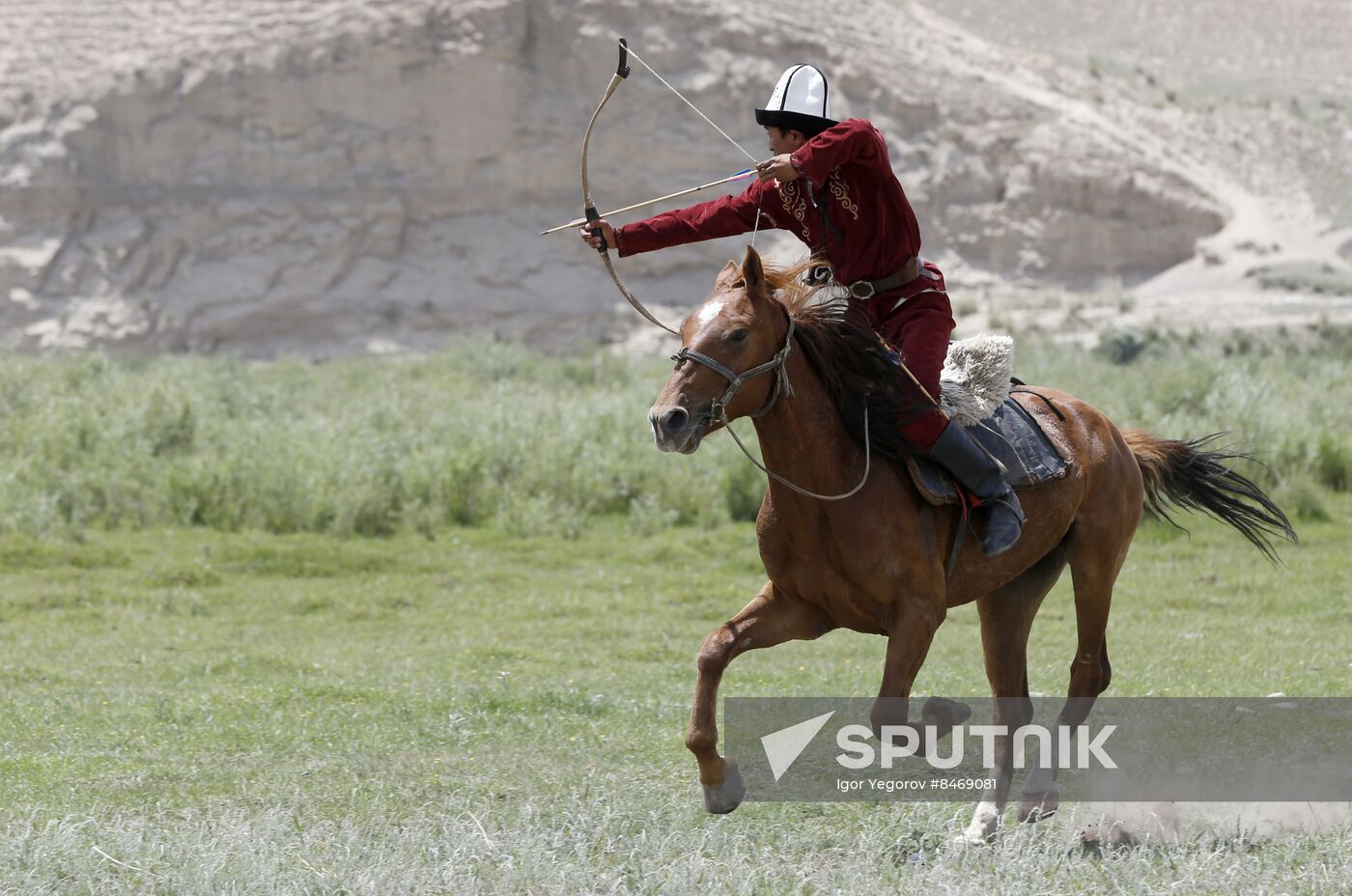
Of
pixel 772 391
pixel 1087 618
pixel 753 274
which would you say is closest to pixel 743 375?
pixel 772 391

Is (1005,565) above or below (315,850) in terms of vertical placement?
above

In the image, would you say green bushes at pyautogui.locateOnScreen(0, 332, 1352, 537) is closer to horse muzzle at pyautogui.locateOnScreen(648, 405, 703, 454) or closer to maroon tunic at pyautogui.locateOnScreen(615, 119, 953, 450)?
maroon tunic at pyautogui.locateOnScreen(615, 119, 953, 450)

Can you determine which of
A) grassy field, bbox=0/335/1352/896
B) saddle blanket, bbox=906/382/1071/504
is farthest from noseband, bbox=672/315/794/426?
grassy field, bbox=0/335/1352/896

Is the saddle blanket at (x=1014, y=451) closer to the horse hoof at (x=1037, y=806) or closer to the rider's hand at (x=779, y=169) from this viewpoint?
the rider's hand at (x=779, y=169)

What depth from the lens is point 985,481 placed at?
18.0 feet

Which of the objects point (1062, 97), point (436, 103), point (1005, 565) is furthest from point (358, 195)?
point (1005, 565)

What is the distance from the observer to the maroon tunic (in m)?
5.47

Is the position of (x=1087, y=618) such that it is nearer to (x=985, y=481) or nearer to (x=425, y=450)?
(x=985, y=481)

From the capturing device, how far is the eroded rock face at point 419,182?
35.1 meters

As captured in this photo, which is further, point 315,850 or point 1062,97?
point 1062,97

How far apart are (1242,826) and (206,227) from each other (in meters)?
33.1

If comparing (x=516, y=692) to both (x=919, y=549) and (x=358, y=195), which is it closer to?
(x=919, y=549)

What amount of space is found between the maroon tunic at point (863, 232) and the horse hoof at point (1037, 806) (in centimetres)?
159

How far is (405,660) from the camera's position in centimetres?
1000
